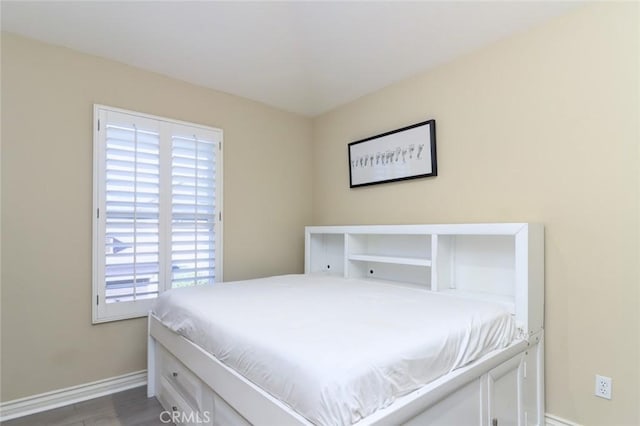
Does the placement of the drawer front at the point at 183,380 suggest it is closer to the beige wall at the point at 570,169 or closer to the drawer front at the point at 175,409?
the drawer front at the point at 175,409

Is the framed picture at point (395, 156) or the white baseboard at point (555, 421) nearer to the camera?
the white baseboard at point (555, 421)

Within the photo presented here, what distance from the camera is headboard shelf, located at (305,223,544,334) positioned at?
72.0 inches

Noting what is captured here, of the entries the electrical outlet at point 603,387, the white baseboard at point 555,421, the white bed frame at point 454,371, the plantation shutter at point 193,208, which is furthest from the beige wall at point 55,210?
the electrical outlet at point 603,387

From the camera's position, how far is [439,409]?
128cm

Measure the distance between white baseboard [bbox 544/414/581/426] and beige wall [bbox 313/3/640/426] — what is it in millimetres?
29

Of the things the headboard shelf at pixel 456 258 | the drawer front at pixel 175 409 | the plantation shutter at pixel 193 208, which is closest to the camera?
the drawer front at pixel 175 409

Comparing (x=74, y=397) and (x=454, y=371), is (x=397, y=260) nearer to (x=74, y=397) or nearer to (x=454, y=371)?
(x=454, y=371)

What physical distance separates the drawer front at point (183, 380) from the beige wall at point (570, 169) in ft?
6.32

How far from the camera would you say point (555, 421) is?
6.28 feet

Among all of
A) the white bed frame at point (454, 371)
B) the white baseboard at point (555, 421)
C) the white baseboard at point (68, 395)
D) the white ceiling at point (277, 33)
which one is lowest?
the white baseboard at point (68, 395)

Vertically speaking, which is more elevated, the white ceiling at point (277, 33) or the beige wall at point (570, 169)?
the white ceiling at point (277, 33)

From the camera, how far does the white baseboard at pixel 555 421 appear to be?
187 cm

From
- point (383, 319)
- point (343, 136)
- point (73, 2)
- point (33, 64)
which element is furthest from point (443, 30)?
point (33, 64)

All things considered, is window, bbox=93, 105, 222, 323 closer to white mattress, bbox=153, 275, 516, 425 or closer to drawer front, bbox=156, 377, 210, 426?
white mattress, bbox=153, 275, 516, 425
